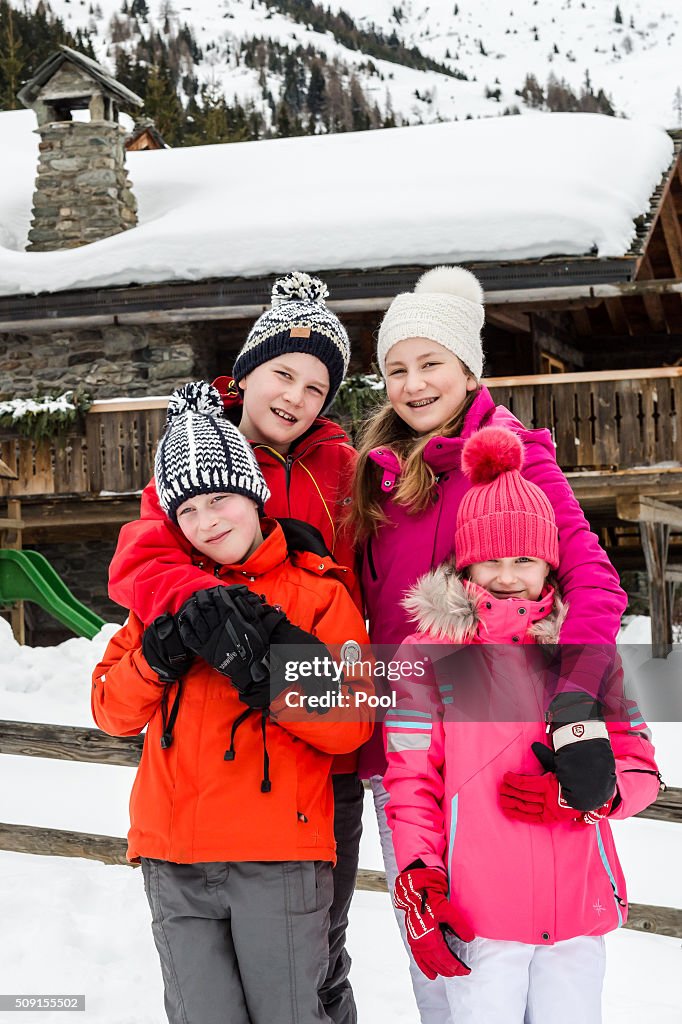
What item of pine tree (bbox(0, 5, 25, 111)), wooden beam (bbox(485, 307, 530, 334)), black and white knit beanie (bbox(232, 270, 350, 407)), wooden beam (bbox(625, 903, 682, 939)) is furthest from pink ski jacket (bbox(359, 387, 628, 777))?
pine tree (bbox(0, 5, 25, 111))

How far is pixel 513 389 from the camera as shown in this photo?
10.0 metres

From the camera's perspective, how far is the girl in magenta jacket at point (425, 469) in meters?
2.40

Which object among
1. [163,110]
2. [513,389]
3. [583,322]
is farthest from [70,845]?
[163,110]

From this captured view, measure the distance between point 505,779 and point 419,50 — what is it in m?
136

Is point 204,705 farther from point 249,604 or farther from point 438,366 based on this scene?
point 438,366

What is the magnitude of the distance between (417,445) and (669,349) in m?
12.8

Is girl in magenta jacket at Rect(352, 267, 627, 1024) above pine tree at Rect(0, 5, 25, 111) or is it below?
below

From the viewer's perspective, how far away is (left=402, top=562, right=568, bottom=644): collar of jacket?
219cm

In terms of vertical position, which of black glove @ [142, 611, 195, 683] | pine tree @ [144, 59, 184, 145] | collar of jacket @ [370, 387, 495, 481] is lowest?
black glove @ [142, 611, 195, 683]

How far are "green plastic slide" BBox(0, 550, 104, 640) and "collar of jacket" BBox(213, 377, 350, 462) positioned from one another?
7662mm

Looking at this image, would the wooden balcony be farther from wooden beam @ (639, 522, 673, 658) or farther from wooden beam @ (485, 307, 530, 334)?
wooden beam @ (485, 307, 530, 334)

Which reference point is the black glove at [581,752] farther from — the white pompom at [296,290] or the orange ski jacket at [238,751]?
the white pompom at [296,290]

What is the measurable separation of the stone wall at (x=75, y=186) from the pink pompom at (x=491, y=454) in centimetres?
1211

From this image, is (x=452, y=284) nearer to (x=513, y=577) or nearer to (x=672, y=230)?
(x=513, y=577)
